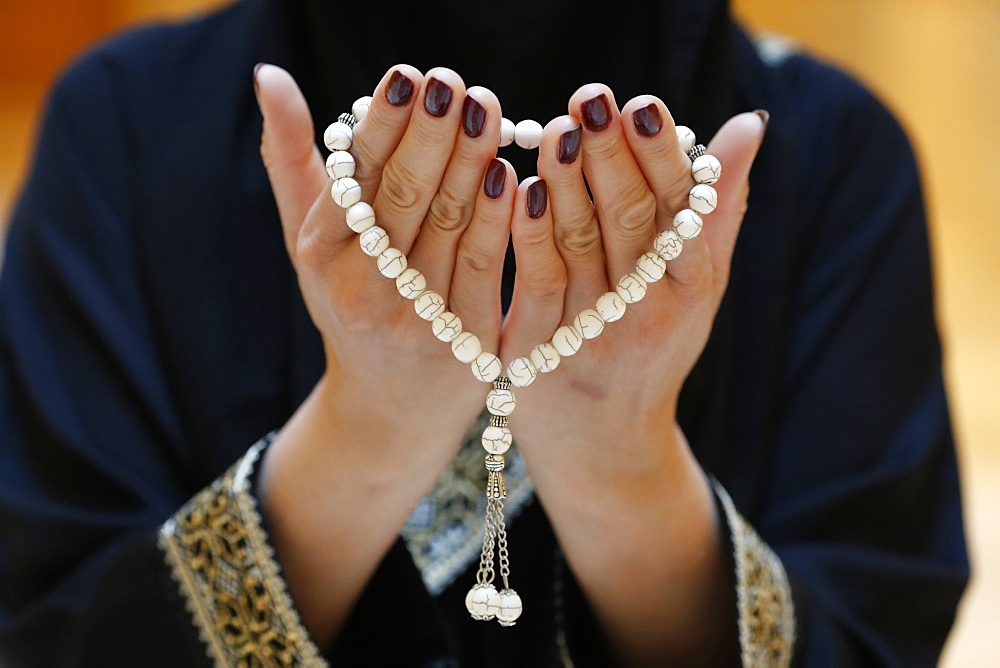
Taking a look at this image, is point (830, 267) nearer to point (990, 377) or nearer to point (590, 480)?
point (590, 480)

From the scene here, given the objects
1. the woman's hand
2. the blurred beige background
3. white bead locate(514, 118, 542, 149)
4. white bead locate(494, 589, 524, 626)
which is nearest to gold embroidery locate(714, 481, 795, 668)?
the woman's hand

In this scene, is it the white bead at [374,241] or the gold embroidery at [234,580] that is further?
the gold embroidery at [234,580]

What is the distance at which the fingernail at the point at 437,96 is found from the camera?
0.55 metres

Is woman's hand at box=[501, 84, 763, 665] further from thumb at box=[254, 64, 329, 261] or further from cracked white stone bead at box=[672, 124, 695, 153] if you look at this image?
thumb at box=[254, 64, 329, 261]

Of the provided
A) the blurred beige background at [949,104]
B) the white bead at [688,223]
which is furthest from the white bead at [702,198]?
the blurred beige background at [949,104]

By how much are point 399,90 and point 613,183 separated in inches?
4.7

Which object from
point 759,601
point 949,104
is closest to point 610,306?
point 759,601

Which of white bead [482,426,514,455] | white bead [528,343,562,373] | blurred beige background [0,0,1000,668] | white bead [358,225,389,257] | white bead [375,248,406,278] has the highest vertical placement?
white bead [358,225,389,257]

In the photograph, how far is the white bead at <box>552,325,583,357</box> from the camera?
61 centimetres

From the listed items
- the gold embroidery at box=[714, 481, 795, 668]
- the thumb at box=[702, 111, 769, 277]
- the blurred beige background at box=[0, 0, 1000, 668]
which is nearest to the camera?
the thumb at box=[702, 111, 769, 277]

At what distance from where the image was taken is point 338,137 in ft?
1.91

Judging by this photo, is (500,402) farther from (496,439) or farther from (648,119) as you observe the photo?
(648,119)

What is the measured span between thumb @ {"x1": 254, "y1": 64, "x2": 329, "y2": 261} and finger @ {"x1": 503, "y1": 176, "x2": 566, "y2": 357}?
5.3 inches

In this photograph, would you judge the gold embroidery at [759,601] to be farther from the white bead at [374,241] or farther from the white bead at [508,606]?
the white bead at [374,241]
